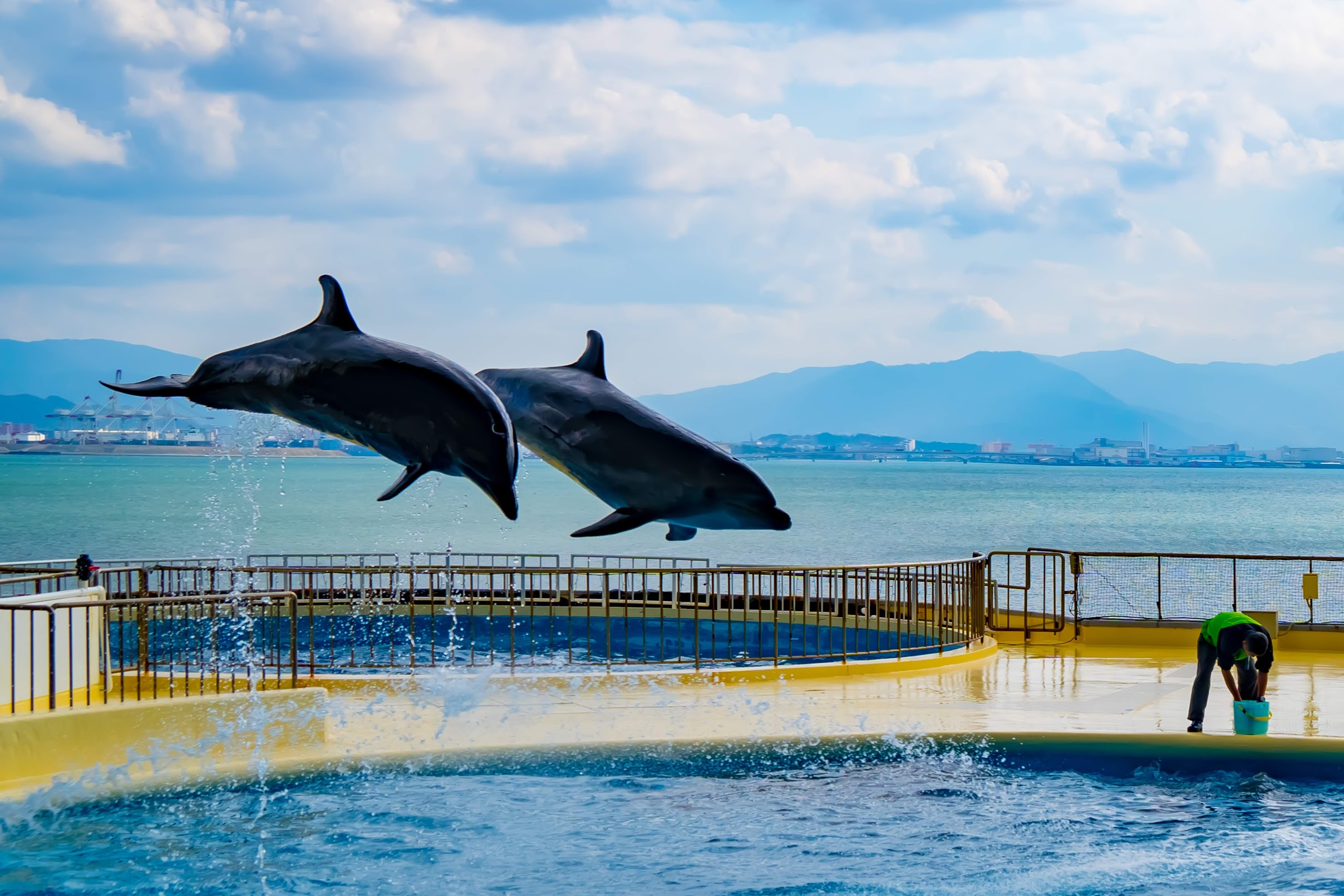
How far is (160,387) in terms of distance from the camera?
5070 millimetres

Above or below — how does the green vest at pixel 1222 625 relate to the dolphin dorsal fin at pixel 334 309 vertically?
below

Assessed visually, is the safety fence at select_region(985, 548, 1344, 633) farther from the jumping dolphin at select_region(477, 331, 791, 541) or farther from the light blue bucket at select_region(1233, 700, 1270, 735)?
the jumping dolphin at select_region(477, 331, 791, 541)

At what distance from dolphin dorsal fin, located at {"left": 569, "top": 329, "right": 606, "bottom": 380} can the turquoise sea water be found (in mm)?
Result: 23509

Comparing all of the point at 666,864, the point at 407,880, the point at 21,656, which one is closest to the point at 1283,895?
the point at 666,864

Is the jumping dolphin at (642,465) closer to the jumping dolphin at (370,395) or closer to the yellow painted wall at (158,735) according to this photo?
the jumping dolphin at (370,395)

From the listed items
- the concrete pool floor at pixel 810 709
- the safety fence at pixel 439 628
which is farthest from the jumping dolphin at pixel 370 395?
the concrete pool floor at pixel 810 709

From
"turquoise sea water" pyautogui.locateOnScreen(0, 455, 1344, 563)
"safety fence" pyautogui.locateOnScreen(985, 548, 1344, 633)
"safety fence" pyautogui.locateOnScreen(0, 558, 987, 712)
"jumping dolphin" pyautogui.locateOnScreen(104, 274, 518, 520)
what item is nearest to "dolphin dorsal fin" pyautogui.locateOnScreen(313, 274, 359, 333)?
"jumping dolphin" pyautogui.locateOnScreen(104, 274, 518, 520)

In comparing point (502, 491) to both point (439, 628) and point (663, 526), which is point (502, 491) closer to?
point (439, 628)

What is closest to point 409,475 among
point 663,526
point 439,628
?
point 439,628

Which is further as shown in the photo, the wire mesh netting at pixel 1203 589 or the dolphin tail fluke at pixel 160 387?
the wire mesh netting at pixel 1203 589

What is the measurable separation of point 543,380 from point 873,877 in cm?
507

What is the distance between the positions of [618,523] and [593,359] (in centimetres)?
101

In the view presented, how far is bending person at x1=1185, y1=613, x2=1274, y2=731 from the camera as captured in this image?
35.8 ft

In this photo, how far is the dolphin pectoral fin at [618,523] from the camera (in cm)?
424
